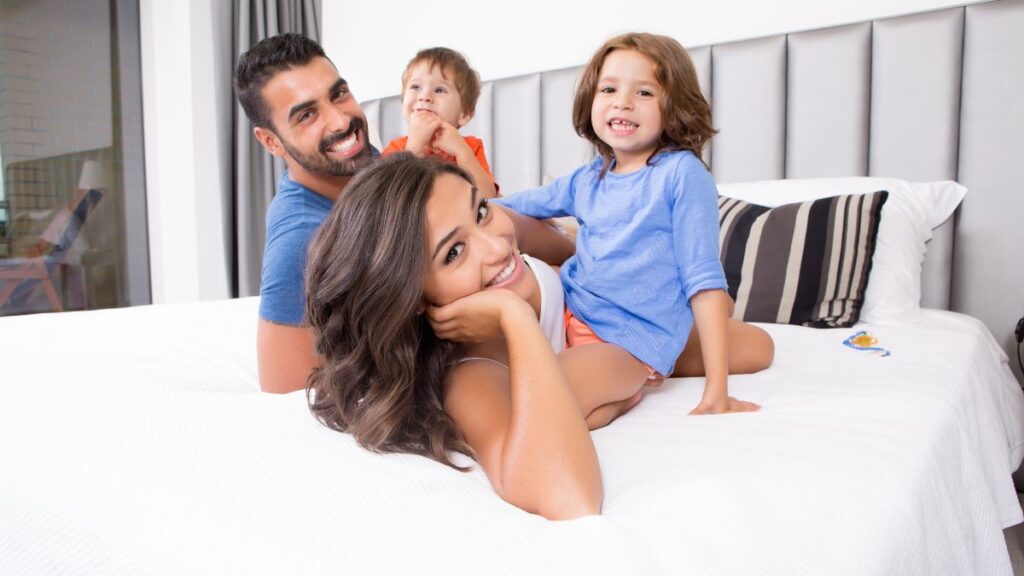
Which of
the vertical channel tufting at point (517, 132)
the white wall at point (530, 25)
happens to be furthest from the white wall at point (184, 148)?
the vertical channel tufting at point (517, 132)

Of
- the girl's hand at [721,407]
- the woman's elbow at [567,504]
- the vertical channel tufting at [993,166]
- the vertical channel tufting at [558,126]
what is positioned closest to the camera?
the woman's elbow at [567,504]

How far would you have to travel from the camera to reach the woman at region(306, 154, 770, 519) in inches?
33.5

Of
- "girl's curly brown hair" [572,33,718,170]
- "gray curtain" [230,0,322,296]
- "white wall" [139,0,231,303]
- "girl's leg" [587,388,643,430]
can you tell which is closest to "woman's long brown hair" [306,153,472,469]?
"girl's leg" [587,388,643,430]

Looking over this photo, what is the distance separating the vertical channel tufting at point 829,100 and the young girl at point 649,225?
1.21 meters

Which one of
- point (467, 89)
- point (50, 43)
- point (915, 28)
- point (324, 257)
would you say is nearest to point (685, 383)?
point (324, 257)

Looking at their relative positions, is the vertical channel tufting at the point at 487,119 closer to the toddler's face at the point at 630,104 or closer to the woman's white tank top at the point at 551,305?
the toddler's face at the point at 630,104

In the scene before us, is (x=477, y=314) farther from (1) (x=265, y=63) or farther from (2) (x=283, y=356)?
(1) (x=265, y=63)

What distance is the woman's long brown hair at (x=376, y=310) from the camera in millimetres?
910

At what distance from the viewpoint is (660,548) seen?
0.62 metres

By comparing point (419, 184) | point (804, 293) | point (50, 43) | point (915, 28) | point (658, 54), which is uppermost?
point (50, 43)

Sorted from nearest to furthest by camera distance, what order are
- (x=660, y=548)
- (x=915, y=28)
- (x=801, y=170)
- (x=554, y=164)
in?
1. (x=660, y=548)
2. (x=915, y=28)
3. (x=801, y=170)
4. (x=554, y=164)

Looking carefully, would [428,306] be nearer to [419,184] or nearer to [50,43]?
[419,184]

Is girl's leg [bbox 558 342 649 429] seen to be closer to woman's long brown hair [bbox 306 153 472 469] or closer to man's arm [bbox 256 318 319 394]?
woman's long brown hair [bbox 306 153 472 469]

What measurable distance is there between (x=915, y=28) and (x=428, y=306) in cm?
200
